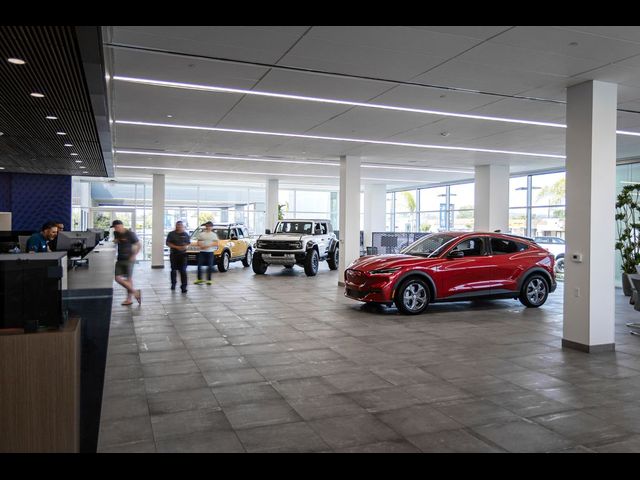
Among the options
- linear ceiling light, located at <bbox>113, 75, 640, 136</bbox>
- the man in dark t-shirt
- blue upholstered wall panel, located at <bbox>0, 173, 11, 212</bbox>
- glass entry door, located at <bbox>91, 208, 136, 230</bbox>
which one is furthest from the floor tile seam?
glass entry door, located at <bbox>91, 208, 136, 230</bbox>

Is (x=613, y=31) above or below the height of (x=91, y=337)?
above

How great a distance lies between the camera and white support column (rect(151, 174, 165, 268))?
19516 millimetres

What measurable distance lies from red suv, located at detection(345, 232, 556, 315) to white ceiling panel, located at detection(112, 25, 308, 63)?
4.81 metres

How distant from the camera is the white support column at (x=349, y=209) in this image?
45.8 feet

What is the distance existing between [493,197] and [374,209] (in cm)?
918

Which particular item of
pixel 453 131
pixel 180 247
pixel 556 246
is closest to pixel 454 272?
pixel 453 131

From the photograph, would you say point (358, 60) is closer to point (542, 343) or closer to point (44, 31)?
point (44, 31)

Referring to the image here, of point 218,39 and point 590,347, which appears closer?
point 218,39

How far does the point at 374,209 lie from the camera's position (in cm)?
2461

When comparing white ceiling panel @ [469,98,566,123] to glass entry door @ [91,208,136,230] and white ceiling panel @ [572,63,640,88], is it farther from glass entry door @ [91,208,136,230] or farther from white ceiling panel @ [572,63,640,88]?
glass entry door @ [91,208,136,230]

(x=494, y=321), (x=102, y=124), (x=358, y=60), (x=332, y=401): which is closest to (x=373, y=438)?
(x=332, y=401)

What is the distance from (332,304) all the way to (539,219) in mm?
10659

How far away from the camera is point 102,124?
8070 millimetres

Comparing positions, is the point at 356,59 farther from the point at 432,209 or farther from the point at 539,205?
the point at 432,209
